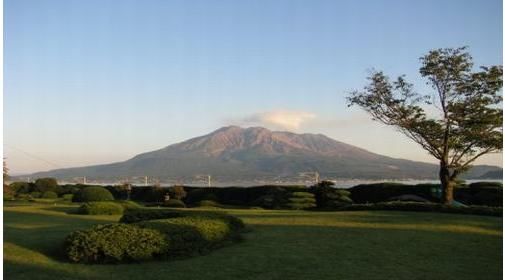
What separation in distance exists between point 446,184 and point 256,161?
127534 mm

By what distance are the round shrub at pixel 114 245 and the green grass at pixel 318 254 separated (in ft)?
0.77

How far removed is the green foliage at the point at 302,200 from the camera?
2223 cm

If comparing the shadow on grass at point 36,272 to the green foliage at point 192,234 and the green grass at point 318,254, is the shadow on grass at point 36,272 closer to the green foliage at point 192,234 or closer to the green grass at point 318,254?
the green grass at point 318,254

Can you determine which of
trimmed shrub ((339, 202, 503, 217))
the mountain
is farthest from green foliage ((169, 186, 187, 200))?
the mountain

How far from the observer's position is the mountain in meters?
112

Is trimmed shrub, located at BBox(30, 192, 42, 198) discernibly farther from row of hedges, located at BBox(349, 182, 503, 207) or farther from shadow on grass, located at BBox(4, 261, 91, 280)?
shadow on grass, located at BBox(4, 261, 91, 280)

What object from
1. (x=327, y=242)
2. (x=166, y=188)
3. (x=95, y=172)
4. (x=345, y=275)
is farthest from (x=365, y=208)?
(x=95, y=172)

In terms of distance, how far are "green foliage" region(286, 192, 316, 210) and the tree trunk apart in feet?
17.4

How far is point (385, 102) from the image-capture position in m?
20.1

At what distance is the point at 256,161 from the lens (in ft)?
480

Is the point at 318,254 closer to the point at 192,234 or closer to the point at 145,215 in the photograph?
the point at 192,234

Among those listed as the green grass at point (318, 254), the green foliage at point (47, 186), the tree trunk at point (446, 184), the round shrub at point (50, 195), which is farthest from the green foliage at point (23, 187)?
the tree trunk at point (446, 184)

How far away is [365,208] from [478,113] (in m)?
6.07

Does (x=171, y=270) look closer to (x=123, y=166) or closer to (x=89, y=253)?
(x=89, y=253)
